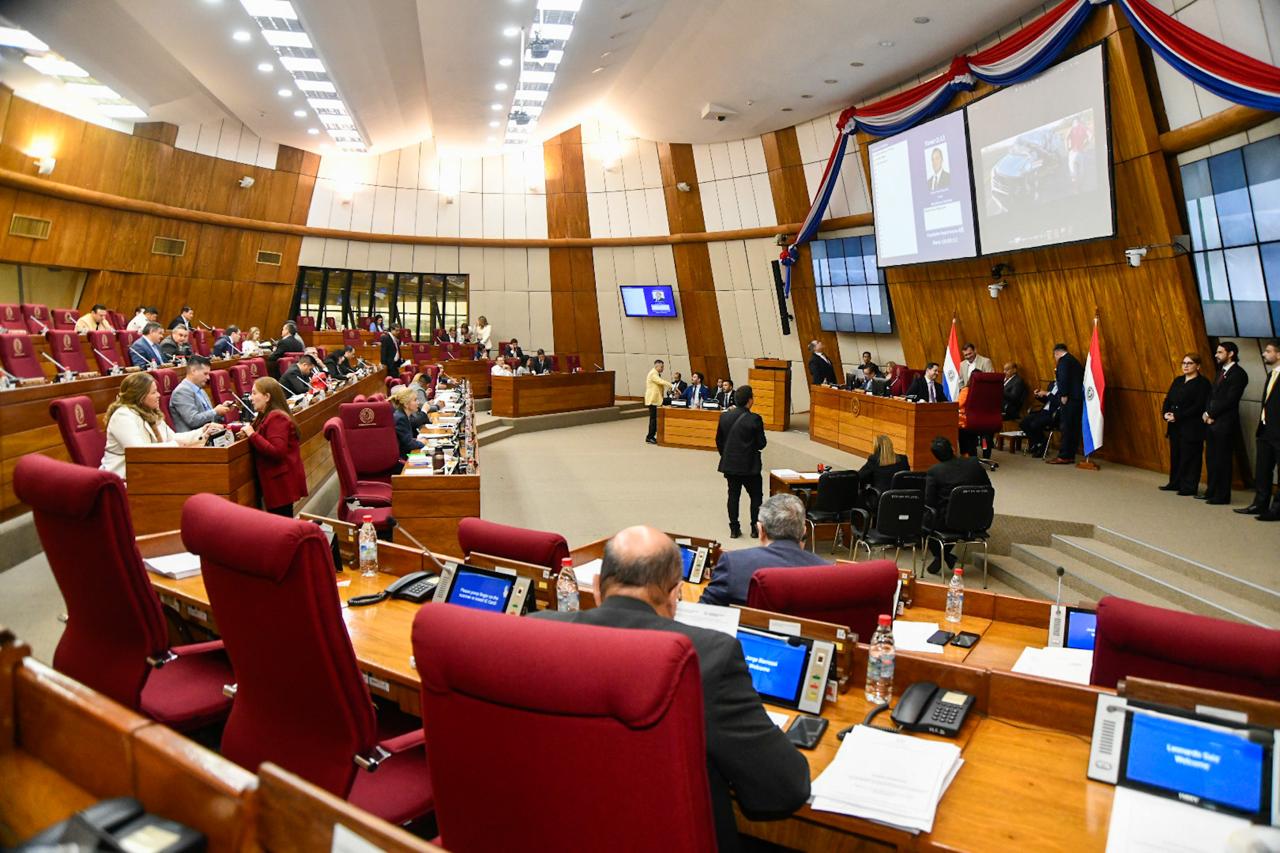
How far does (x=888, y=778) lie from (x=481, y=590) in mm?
1589

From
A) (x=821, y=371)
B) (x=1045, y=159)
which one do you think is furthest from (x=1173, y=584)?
(x=821, y=371)

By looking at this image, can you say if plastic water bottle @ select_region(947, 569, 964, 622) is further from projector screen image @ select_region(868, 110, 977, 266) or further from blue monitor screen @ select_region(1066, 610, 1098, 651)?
projector screen image @ select_region(868, 110, 977, 266)

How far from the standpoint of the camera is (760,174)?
15906mm

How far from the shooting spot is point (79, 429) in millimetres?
5227

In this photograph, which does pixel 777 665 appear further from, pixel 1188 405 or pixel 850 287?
pixel 850 287

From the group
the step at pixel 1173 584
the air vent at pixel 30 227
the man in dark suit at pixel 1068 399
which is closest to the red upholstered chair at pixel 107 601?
the step at pixel 1173 584

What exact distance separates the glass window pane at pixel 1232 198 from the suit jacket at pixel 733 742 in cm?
811

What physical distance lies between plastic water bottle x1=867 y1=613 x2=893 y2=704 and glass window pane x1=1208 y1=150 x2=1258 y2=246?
725cm

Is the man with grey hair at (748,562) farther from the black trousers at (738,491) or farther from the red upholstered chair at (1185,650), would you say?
the black trousers at (738,491)

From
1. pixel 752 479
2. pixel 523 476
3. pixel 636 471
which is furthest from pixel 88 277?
pixel 752 479

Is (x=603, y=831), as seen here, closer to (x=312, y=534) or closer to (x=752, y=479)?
(x=312, y=534)

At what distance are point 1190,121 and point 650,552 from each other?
8.70 metres

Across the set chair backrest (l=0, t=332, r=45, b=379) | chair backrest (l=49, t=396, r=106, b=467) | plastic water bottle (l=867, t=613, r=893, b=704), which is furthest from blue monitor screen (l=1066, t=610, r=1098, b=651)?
chair backrest (l=0, t=332, r=45, b=379)

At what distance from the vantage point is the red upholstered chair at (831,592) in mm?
2691
